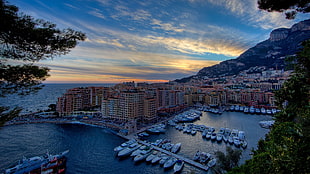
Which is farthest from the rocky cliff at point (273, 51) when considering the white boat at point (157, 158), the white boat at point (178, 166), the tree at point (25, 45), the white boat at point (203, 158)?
the tree at point (25, 45)

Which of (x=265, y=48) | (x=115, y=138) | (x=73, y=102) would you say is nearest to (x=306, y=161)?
(x=115, y=138)

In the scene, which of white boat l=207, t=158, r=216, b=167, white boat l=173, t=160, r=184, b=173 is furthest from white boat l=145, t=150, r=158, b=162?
white boat l=207, t=158, r=216, b=167

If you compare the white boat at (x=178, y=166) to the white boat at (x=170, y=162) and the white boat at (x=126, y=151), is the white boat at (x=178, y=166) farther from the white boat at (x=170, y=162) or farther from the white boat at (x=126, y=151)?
the white boat at (x=126, y=151)

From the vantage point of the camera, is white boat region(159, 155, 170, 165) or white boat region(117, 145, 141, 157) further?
white boat region(117, 145, 141, 157)

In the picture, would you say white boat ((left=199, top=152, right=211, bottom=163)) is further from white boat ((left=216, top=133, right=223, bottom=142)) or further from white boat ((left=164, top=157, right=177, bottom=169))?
white boat ((left=216, top=133, right=223, bottom=142))

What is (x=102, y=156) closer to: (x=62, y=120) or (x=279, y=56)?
(x=62, y=120)
